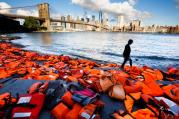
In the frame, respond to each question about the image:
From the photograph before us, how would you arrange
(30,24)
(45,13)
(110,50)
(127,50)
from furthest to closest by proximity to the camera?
(45,13)
(30,24)
(110,50)
(127,50)

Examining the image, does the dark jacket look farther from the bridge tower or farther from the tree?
the bridge tower

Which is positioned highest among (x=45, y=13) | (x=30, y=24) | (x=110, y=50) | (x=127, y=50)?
(x=45, y=13)

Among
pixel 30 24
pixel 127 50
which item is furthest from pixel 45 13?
pixel 127 50

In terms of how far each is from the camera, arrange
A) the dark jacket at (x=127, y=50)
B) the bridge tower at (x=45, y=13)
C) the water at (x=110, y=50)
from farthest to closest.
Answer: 1. the bridge tower at (x=45, y=13)
2. the water at (x=110, y=50)
3. the dark jacket at (x=127, y=50)

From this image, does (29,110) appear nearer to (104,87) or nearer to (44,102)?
(44,102)

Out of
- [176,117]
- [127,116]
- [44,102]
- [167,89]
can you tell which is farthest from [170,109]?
[44,102]

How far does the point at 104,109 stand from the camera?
4281 mm

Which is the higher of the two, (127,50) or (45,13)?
(45,13)

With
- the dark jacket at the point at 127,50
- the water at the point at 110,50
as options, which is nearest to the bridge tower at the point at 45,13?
the water at the point at 110,50

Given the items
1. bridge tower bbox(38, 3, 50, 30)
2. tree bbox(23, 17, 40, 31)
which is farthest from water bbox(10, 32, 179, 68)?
bridge tower bbox(38, 3, 50, 30)

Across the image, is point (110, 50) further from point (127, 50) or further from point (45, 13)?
point (45, 13)

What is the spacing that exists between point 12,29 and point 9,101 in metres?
75.3

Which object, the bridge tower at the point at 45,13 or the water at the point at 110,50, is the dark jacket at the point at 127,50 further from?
the bridge tower at the point at 45,13

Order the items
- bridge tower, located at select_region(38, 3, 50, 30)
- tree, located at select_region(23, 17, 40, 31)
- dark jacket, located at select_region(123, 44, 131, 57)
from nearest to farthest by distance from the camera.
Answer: dark jacket, located at select_region(123, 44, 131, 57) < tree, located at select_region(23, 17, 40, 31) < bridge tower, located at select_region(38, 3, 50, 30)
